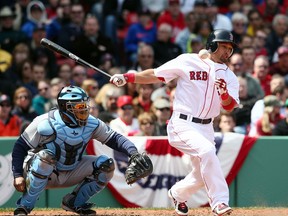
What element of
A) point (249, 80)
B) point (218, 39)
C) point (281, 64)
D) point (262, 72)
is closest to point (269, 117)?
point (249, 80)

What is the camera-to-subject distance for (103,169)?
9.82 metres

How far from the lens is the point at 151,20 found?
17141mm

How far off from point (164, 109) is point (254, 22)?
177 inches

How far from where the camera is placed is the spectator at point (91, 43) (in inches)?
634

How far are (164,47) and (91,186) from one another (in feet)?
22.1

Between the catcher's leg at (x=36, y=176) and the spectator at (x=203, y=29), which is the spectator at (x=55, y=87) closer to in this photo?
the spectator at (x=203, y=29)

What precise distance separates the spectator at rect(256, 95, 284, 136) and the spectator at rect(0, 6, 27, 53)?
4786 millimetres

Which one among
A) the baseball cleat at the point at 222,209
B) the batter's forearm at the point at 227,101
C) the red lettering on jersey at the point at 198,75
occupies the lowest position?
the baseball cleat at the point at 222,209

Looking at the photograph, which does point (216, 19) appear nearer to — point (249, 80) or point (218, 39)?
point (249, 80)

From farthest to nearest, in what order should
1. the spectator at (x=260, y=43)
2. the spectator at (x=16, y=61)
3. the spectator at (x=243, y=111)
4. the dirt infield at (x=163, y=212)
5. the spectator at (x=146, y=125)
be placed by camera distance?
the spectator at (x=260, y=43), the spectator at (x=16, y=61), the spectator at (x=243, y=111), the spectator at (x=146, y=125), the dirt infield at (x=163, y=212)

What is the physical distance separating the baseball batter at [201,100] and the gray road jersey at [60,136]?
68 centimetres

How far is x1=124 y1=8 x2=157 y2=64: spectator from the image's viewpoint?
1680 cm

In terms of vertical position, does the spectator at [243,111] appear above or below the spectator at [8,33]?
below

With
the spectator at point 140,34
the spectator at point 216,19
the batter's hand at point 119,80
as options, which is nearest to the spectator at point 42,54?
the spectator at point 140,34
